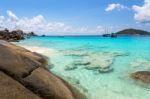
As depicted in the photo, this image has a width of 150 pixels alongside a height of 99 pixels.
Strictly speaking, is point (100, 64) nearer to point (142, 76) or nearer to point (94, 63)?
point (94, 63)

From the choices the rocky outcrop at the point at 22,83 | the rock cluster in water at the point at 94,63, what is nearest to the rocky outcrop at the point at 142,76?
the rock cluster in water at the point at 94,63

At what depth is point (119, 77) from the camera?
10492 mm

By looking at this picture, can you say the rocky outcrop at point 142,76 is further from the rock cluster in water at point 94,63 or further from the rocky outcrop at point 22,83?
the rocky outcrop at point 22,83

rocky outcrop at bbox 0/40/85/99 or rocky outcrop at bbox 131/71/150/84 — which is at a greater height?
rocky outcrop at bbox 0/40/85/99

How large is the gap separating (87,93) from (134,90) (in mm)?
2105

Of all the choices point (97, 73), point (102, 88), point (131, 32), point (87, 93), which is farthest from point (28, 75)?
point (131, 32)

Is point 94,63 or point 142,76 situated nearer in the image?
point 142,76

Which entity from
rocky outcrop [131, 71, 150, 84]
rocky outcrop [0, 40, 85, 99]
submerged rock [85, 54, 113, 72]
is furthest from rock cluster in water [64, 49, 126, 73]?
rocky outcrop [0, 40, 85, 99]

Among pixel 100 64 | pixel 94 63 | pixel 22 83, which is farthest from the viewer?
pixel 94 63

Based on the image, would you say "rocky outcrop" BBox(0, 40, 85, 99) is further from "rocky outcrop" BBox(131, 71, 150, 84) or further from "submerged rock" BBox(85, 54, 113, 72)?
"submerged rock" BBox(85, 54, 113, 72)

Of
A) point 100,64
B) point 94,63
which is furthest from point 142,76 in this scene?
point 94,63

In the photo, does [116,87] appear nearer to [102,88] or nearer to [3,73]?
[102,88]

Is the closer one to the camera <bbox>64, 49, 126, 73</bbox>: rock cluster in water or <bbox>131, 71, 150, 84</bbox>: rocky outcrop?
<bbox>131, 71, 150, 84</bbox>: rocky outcrop

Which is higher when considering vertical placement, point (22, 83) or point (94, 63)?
point (22, 83)
